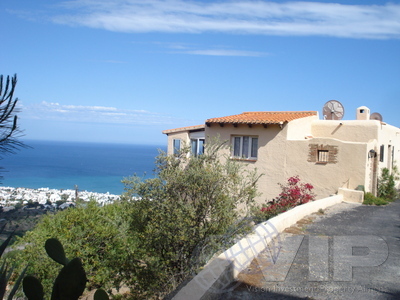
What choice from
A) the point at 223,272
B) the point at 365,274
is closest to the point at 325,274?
the point at 365,274

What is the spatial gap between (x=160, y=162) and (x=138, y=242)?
162 cm

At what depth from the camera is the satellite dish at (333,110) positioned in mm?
19969

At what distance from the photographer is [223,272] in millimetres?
5398

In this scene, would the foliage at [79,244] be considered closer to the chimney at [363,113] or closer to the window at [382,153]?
the window at [382,153]

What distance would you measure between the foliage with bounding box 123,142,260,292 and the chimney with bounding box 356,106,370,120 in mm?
14517

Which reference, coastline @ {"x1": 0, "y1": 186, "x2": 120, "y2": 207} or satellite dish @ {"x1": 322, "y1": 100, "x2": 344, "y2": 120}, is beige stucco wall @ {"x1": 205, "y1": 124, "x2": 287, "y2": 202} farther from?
coastline @ {"x1": 0, "y1": 186, "x2": 120, "y2": 207}

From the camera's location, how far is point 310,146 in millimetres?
17734

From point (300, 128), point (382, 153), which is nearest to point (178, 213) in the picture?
point (300, 128)

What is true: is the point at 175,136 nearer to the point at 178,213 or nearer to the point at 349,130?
the point at 349,130

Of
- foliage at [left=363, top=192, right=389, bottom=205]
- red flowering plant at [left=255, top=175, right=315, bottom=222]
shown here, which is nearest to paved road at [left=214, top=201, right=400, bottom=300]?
red flowering plant at [left=255, top=175, right=315, bottom=222]

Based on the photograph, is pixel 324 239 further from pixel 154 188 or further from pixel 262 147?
pixel 262 147

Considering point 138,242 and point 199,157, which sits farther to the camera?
point 199,157

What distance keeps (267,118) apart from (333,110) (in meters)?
3.59

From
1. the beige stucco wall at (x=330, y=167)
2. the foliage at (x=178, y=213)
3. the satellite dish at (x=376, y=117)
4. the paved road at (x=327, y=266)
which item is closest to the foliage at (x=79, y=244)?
the foliage at (x=178, y=213)
